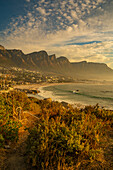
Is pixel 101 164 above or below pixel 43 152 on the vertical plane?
below

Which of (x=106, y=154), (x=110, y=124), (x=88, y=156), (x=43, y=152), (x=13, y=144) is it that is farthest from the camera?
(x=110, y=124)

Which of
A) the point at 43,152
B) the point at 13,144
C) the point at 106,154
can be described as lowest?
the point at 13,144

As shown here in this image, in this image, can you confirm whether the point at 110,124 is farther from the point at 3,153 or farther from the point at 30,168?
the point at 3,153

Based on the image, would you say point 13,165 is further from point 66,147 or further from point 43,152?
point 66,147

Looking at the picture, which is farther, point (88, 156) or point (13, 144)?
point (13, 144)

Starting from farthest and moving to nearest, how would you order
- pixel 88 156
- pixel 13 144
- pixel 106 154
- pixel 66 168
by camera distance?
pixel 13 144
pixel 106 154
pixel 88 156
pixel 66 168

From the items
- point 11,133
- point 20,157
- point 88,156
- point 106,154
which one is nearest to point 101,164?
point 88,156

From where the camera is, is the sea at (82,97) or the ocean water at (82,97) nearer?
the sea at (82,97)

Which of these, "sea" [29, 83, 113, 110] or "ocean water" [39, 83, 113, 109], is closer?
"sea" [29, 83, 113, 110]

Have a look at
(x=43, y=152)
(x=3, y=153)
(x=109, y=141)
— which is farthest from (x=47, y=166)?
(x=109, y=141)
